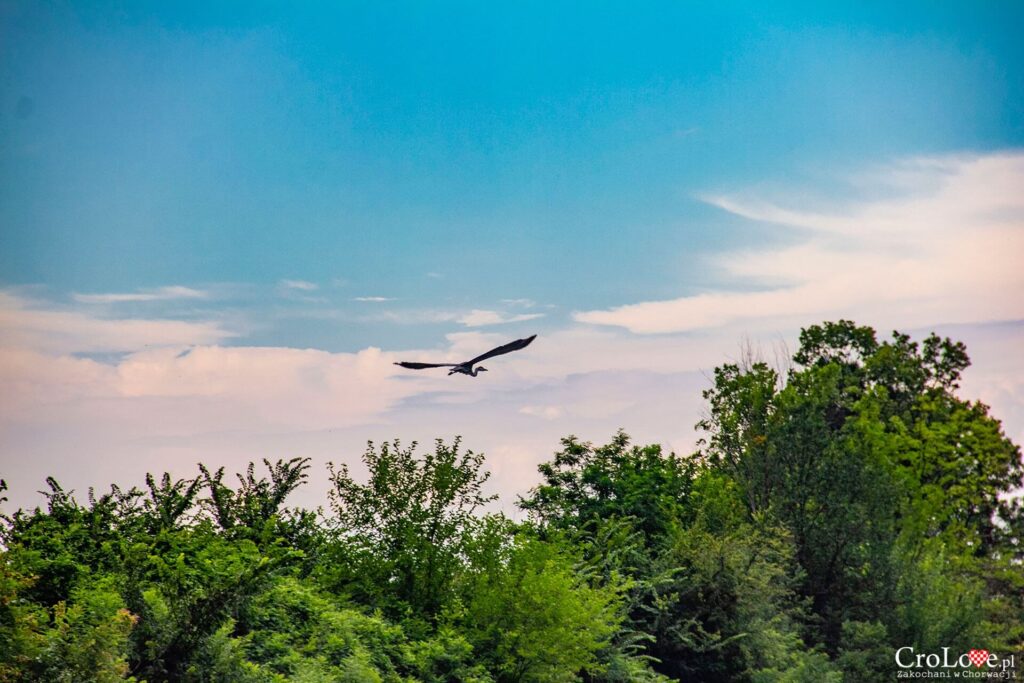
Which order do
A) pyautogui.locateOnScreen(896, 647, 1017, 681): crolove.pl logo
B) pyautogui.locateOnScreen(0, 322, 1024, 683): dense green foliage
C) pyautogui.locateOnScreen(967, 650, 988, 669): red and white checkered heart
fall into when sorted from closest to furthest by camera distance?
pyautogui.locateOnScreen(0, 322, 1024, 683): dense green foliage, pyautogui.locateOnScreen(896, 647, 1017, 681): crolove.pl logo, pyautogui.locateOnScreen(967, 650, 988, 669): red and white checkered heart

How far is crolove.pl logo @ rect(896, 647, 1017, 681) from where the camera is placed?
120 feet

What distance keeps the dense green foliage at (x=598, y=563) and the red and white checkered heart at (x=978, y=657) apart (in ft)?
0.98

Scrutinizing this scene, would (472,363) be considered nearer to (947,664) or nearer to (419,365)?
(419,365)

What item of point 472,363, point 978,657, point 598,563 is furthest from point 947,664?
point 472,363

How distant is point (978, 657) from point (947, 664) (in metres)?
1.60

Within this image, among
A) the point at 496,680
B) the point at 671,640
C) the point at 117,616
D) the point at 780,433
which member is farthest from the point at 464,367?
the point at 780,433

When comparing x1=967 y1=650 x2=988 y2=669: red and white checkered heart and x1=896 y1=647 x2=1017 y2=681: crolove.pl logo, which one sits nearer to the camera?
x1=896 y1=647 x2=1017 y2=681: crolove.pl logo

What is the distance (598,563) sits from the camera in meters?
33.7

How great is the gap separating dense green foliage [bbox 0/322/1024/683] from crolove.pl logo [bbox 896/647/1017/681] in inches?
14.5

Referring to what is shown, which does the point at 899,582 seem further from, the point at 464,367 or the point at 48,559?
the point at 48,559

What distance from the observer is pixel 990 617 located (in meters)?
40.7

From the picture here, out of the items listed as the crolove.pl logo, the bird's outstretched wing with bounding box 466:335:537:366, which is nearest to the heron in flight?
the bird's outstretched wing with bounding box 466:335:537:366

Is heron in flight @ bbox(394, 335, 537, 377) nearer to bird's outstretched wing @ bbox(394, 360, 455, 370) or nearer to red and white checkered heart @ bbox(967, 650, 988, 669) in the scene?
bird's outstretched wing @ bbox(394, 360, 455, 370)

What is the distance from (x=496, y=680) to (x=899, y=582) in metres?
16.6
